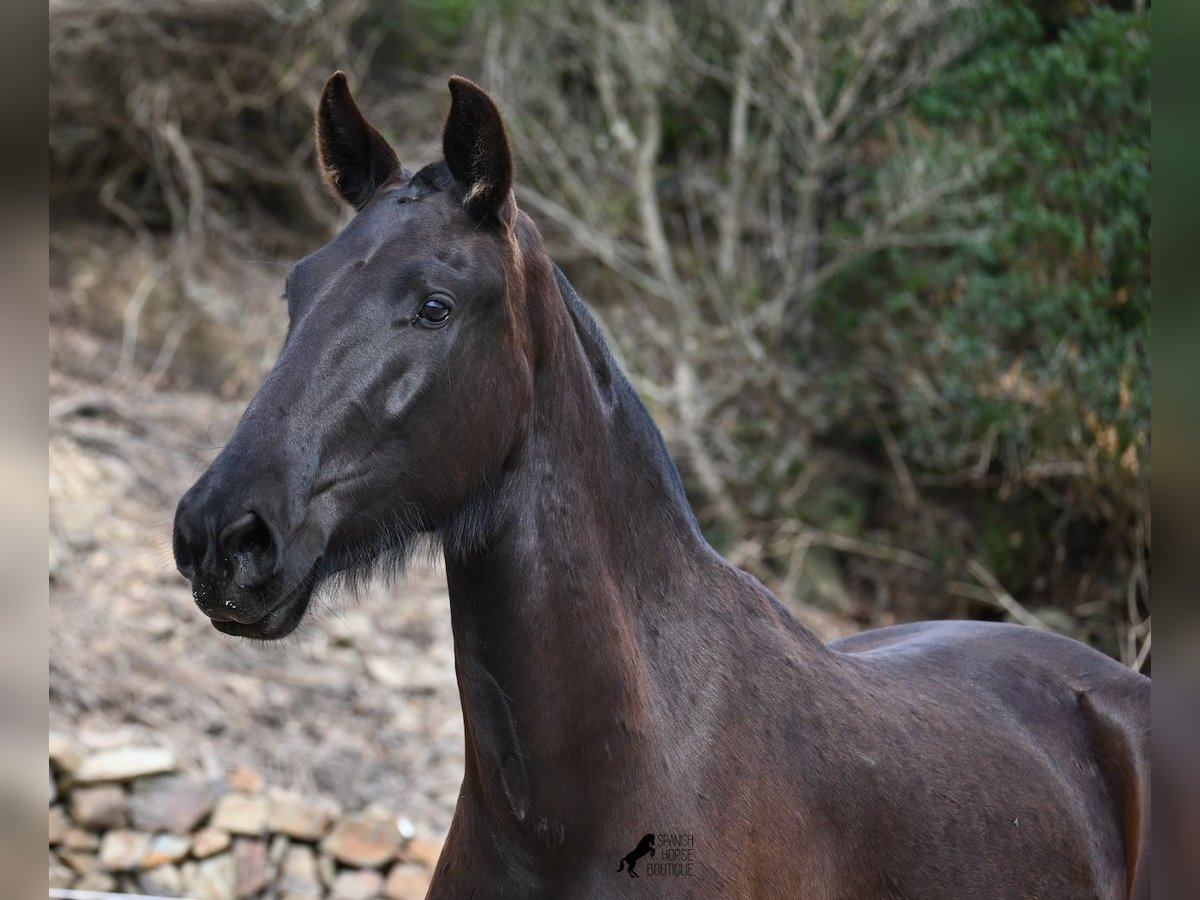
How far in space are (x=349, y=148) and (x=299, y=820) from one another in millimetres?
3672

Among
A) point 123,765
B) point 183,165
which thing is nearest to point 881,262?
point 183,165

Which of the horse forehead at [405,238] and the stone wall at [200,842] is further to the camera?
the stone wall at [200,842]

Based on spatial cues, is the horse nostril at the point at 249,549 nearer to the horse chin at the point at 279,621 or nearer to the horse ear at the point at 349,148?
the horse chin at the point at 279,621

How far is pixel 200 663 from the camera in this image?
238 inches

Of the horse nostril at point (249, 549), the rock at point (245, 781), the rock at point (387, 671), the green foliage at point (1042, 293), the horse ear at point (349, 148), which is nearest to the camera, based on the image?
the horse nostril at point (249, 549)

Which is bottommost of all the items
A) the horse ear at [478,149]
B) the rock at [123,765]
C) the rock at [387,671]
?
the rock at [123,765]

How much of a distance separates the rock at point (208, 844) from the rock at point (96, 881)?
36cm

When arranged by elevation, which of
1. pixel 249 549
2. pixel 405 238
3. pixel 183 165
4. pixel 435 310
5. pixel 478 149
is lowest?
pixel 249 549

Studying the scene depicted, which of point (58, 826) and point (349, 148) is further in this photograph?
point (58, 826)

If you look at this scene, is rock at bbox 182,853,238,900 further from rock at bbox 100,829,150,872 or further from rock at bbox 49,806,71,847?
rock at bbox 49,806,71,847

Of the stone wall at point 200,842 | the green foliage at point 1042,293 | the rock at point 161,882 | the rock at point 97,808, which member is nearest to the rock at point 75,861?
the stone wall at point 200,842

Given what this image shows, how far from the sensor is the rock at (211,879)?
16.4ft

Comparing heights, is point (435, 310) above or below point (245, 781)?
above

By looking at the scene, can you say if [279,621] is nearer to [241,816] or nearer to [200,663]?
[241,816]
